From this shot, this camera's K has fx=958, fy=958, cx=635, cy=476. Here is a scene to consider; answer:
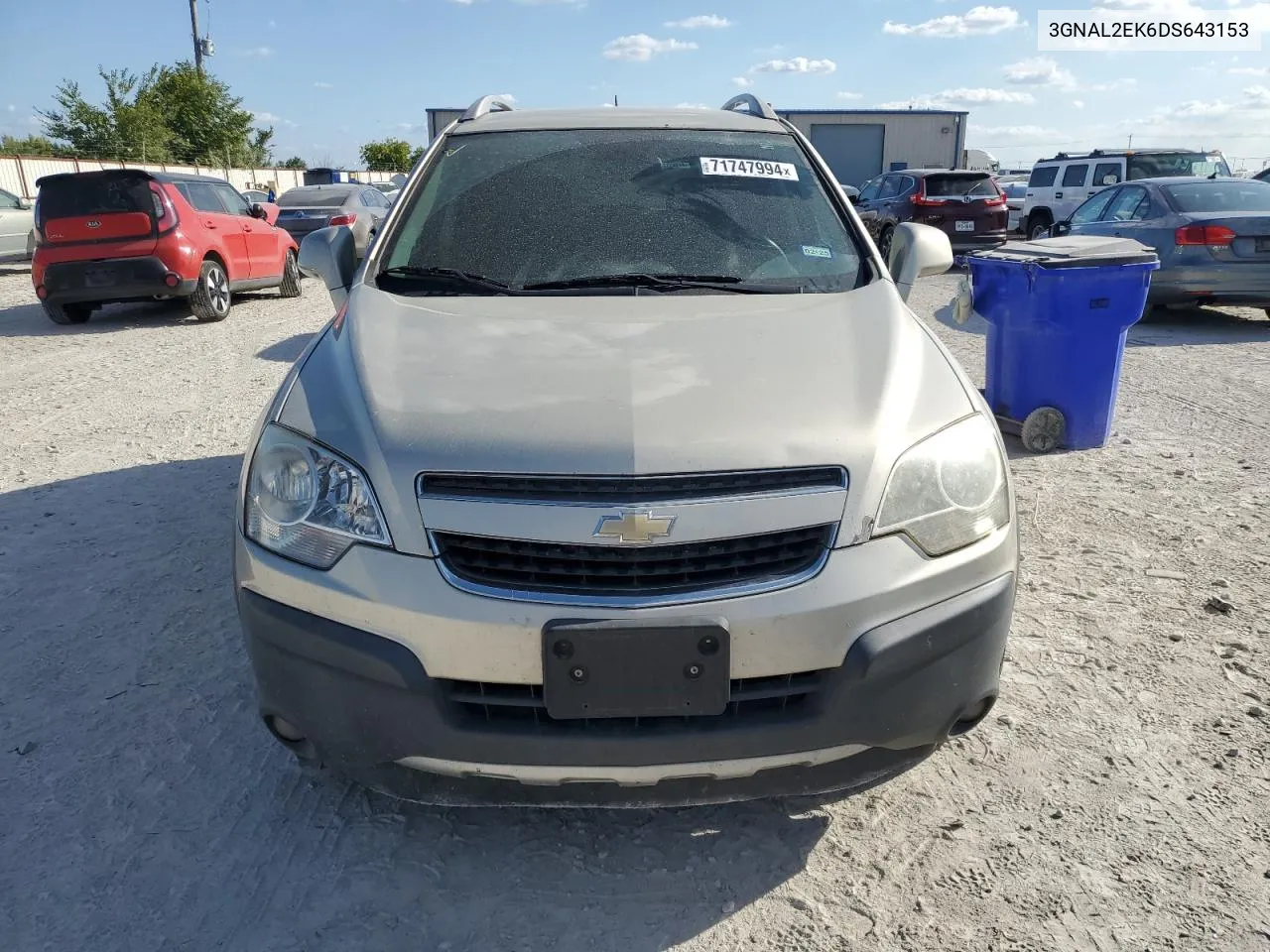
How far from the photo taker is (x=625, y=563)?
196 cm

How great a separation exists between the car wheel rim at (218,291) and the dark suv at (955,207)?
386 inches

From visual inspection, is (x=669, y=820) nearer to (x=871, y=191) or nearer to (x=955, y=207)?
(x=955, y=207)

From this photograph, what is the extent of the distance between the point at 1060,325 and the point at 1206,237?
4913mm

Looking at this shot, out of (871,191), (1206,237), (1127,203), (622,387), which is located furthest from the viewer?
(871,191)

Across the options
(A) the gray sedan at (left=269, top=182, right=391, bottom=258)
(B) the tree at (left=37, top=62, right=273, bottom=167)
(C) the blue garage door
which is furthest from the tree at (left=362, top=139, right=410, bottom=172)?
(A) the gray sedan at (left=269, top=182, right=391, bottom=258)

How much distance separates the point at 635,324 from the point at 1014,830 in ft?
5.29

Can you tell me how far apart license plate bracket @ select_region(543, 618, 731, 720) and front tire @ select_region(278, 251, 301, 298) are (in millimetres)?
12044

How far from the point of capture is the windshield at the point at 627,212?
302cm

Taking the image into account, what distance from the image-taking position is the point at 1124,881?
A: 2.20 meters

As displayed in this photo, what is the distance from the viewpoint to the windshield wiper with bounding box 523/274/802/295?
2889 mm

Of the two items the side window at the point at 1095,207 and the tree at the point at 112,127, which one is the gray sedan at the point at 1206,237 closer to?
the side window at the point at 1095,207

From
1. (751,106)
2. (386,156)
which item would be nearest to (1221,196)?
(751,106)

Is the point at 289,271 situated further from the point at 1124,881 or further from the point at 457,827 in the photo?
the point at 1124,881

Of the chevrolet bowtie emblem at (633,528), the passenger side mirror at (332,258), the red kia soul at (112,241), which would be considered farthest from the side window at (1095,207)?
the chevrolet bowtie emblem at (633,528)
